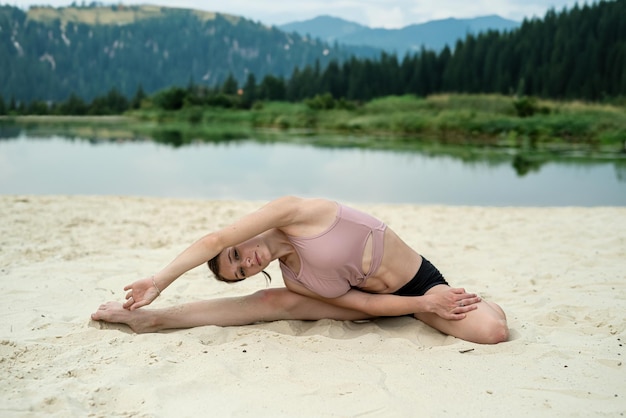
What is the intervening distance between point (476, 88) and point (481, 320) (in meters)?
49.3

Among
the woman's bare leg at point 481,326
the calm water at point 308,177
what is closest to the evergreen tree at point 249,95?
the calm water at point 308,177

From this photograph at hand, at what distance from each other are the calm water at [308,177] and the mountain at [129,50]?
3619 inches

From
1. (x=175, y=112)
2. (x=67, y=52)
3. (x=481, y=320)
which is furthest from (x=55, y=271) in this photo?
(x=67, y=52)

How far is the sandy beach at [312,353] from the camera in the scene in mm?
2572

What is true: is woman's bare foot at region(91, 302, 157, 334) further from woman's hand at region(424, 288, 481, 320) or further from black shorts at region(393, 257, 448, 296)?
woman's hand at region(424, 288, 481, 320)

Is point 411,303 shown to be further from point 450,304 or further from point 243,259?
point 243,259

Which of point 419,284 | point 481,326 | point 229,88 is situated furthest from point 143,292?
point 229,88

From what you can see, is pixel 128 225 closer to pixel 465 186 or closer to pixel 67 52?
pixel 465 186

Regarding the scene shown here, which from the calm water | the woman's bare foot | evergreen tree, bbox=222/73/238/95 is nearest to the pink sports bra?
the woman's bare foot

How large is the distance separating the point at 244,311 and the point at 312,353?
0.72 m

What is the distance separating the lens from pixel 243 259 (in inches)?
134

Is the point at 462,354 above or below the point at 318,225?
below

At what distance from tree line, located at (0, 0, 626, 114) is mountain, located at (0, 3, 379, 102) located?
189ft

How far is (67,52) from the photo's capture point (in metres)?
133
